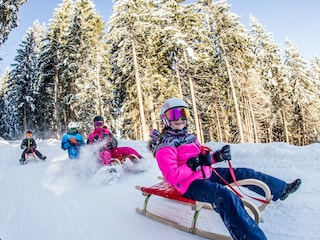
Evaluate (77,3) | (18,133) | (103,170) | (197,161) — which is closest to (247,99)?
(77,3)

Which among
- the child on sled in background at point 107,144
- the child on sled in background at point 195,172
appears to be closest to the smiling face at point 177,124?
the child on sled in background at point 195,172

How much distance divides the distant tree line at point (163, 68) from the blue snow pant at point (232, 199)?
16166mm

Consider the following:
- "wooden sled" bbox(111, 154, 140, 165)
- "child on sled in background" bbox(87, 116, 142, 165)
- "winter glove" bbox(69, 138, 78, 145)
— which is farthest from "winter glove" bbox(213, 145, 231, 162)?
"winter glove" bbox(69, 138, 78, 145)

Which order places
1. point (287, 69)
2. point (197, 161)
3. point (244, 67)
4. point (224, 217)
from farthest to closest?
point (287, 69) < point (244, 67) < point (197, 161) < point (224, 217)

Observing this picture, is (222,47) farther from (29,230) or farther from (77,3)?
(29,230)

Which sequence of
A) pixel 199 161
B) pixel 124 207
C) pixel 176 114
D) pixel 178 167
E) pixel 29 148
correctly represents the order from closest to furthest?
pixel 199 161, pixel 178 167, pixel 176 114, pixel 124 207, pixel 29 148

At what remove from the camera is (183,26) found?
2119cm

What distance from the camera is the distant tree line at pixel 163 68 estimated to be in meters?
20.8

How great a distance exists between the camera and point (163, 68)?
75.5 feet

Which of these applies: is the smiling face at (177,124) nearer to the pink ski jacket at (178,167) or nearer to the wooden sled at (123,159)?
the pink ski jacket at (178,167)

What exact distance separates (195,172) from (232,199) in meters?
0.70

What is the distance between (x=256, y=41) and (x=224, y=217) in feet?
102

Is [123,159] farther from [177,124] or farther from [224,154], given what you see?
[224,154]

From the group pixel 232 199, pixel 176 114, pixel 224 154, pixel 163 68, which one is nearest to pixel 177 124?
pixel 176 114
